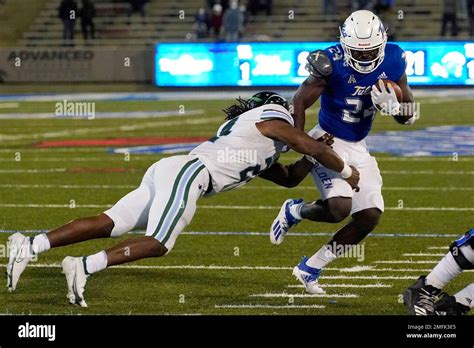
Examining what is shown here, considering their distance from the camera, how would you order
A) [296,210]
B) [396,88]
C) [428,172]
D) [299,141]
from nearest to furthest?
[299,141], [396,88], [296,210], [428,172]

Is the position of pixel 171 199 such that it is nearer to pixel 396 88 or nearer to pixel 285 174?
pixel 285 174

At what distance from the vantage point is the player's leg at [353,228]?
291 inches

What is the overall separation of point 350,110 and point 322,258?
0.93 metres

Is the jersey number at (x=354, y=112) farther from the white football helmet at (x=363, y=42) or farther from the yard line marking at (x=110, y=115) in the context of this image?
the yard line marking at (x=110, y=115)

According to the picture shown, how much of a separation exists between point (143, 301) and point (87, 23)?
71.2 feet

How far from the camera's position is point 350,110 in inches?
298

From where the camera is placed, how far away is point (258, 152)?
6.96 m

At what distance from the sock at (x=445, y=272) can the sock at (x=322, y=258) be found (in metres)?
1.16

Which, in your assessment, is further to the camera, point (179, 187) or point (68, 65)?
point (68, 65)

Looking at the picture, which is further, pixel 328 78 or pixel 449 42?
pixel 449 42

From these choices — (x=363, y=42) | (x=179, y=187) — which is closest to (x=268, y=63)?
(x=363, y=42)

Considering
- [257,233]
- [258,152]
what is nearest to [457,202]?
[257,233]

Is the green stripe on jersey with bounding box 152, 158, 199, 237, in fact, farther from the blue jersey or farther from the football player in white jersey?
the blue jersey

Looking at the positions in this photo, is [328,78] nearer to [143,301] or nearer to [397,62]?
[397,62]
